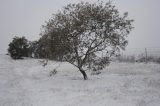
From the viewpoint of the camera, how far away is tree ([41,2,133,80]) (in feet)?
70.4

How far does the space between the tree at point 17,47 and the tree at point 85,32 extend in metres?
42.8

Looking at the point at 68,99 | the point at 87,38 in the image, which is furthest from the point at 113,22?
the point at 68,99

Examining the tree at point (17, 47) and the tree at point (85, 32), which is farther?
the tree at point (17, 47)

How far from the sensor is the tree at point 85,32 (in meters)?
21.5

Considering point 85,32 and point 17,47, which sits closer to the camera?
point 85,32

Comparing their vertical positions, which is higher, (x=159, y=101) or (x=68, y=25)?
(x=68, y=25)

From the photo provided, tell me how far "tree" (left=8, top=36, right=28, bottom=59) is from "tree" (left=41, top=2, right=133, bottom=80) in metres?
42.8

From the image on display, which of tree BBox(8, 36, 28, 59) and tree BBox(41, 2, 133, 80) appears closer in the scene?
tree BBox(41, 2, 133, 80)

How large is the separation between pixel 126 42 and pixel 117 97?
1036cm

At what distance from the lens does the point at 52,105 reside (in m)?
12.5

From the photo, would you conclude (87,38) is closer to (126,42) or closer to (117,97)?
(126,42)

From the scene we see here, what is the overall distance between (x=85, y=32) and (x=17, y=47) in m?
45.1

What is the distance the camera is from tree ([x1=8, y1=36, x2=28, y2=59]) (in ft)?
204

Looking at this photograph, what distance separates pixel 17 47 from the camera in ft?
204
